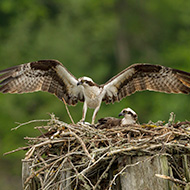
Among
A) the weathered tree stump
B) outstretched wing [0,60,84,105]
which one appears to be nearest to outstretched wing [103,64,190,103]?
outstretched wing [0,60,84,105]

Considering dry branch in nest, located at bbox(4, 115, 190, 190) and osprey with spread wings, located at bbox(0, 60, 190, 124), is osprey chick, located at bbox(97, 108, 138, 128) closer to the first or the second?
osprey with spread wings, located at bbox(0, 60, 190, 124)

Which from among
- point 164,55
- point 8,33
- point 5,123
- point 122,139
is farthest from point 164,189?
point 8,33

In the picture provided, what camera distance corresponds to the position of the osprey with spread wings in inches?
336

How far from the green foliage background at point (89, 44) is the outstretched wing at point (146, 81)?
36.8ft

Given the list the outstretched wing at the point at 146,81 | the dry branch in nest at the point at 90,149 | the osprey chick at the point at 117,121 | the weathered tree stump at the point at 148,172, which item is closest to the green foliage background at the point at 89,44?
the outstretched wing at the point at 146,81

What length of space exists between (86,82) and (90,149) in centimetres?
287

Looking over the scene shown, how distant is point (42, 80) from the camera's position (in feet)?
29.0

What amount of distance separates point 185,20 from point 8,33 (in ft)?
30.1

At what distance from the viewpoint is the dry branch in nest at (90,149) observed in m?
5.52

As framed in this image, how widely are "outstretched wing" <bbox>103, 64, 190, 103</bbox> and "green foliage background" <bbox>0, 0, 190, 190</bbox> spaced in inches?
441

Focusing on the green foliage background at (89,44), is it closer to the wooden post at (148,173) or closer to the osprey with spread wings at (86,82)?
the osprey with spread wings at (86,82)

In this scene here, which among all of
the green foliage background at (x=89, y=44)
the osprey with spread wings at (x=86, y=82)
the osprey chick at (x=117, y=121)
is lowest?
the osprey chick at (x=117, y=121)

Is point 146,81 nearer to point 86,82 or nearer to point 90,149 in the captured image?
point 86,82

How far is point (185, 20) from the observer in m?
25.8
